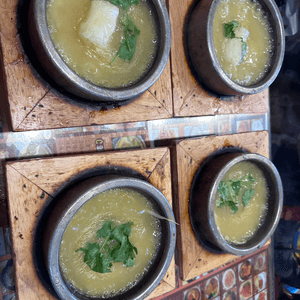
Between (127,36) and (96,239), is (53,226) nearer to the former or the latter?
(96,239)

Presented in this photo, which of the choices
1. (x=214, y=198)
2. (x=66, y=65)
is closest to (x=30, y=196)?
(x=66, y=65)

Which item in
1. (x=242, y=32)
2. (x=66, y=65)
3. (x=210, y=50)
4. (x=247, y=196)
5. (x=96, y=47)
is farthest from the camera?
(x=247, y=196)

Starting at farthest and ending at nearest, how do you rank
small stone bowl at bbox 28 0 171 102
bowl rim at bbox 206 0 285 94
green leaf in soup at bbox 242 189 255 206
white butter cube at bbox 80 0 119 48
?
green leaf in soup at bbox 242 189 255 206
bowl rim at bbox 206 0 285 94
white butter cube at bbox 80 0 119 48
small stone bowl at bbox 28 0 171 102

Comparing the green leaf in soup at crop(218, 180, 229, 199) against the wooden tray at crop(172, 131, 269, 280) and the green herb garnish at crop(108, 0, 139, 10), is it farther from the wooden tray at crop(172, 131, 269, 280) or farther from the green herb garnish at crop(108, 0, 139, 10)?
the green herb garnish at crop(108, 0, 139, 10)

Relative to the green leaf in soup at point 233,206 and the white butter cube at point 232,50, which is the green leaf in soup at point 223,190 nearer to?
the green leaf in soup at point 233,206

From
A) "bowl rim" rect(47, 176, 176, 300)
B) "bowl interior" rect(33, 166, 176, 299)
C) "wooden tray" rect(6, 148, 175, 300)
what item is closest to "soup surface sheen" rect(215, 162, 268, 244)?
"bowl interior" rect(33, 166, 176, 299)

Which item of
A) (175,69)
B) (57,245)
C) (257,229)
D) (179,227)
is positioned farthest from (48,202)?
(257,229)

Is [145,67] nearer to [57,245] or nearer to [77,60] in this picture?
[77,60]
